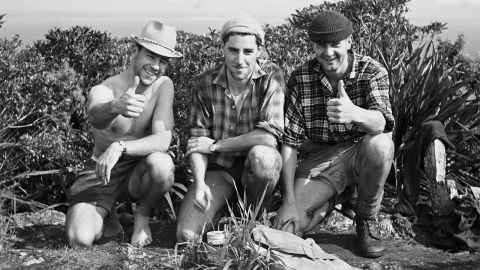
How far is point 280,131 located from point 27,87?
2285 millimetres

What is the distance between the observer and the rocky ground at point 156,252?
164 inches

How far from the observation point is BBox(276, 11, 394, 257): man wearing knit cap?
435 centimetres

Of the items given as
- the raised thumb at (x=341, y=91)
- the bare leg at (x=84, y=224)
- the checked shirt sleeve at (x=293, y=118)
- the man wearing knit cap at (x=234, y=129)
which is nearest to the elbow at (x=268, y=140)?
the man wearing knit cap at (x=234, y=129)

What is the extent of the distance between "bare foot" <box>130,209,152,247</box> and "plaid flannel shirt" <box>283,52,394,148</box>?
1063mm

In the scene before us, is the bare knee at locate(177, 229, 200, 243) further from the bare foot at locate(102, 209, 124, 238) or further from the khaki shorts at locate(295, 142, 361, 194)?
the khaki shorts at locate(295, 142, 361, 194)

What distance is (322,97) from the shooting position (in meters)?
4.63

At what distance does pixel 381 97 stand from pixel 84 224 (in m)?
2.04

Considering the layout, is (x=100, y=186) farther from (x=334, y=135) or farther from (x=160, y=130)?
(x=334, y=135)

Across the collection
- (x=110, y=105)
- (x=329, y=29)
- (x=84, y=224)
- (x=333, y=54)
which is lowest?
(x=84, y=224)

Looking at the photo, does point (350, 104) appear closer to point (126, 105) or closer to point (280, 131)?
point (280, 131)

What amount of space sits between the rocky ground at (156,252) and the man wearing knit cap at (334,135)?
0.18 meters

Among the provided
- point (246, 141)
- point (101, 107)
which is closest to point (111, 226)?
point (101, 107)

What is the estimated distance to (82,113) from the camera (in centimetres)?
579

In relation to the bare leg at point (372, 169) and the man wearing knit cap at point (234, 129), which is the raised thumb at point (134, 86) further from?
the bare leg at point (372, 169)
